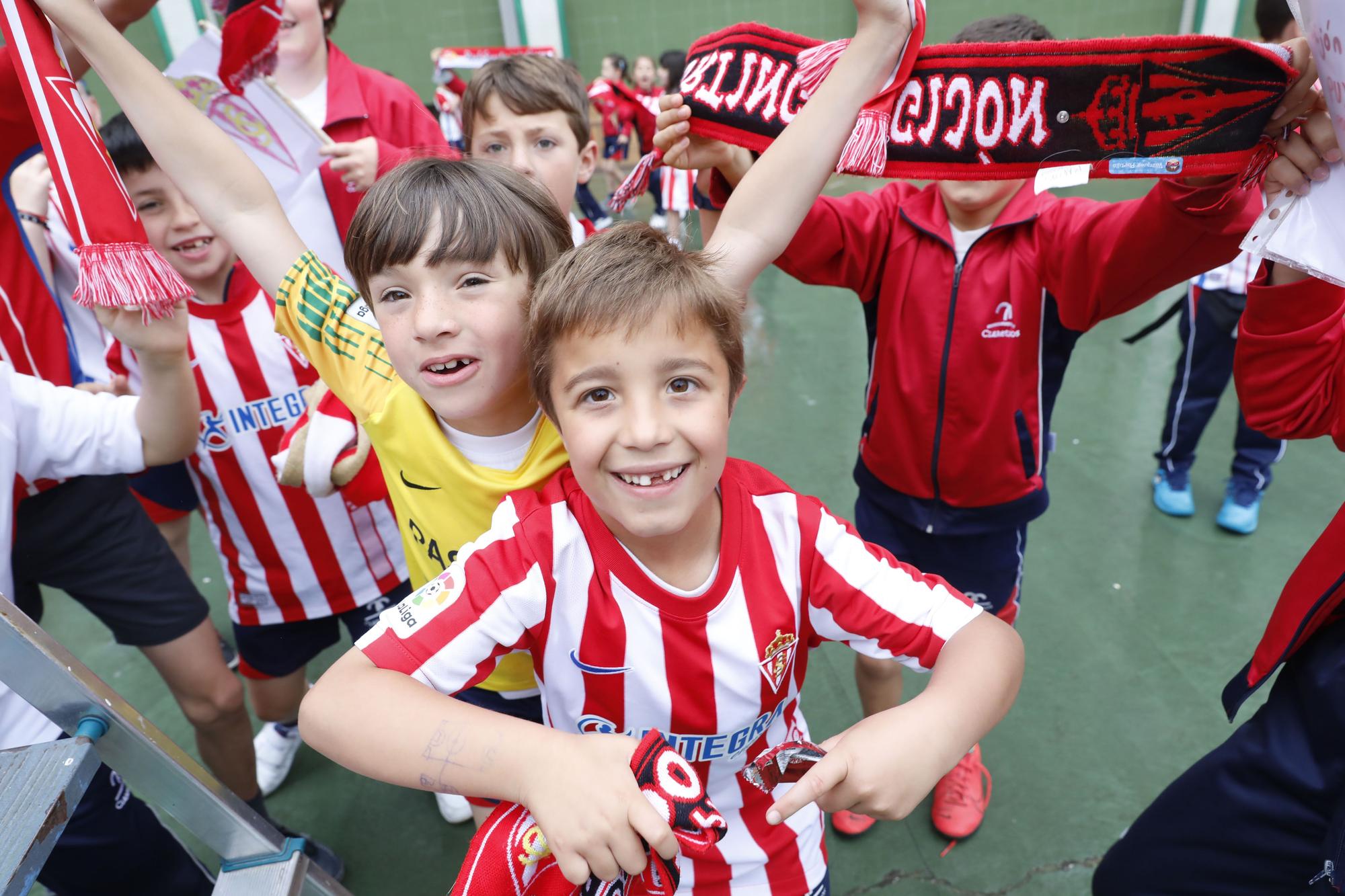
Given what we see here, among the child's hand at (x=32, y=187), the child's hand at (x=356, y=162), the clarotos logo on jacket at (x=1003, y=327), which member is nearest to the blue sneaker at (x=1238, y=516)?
the clarotos logo on jacket at (x=1003, y=327)

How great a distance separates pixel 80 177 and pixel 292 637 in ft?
3.47

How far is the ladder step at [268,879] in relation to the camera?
979 mm

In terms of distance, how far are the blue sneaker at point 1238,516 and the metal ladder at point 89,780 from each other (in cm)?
271

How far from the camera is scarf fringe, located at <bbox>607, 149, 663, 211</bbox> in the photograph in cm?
116

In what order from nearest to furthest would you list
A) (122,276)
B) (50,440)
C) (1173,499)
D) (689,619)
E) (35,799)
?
1. (35,799)
2. (689,619)
3. (122,276)
4. (50,440)
5. (1173,499)

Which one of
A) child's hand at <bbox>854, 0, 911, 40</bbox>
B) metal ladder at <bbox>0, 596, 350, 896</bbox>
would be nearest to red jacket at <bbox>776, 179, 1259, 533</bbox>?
child's hand at <bbox>854, 0, 911, 40</bbox>

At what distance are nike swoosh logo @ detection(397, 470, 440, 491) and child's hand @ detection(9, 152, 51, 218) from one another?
4.32 feet

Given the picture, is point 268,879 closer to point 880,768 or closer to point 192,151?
point 880,768

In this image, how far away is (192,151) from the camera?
1.11 m

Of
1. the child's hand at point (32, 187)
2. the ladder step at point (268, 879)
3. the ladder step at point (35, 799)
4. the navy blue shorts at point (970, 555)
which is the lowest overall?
the navy blue shorts at point (970, 555)

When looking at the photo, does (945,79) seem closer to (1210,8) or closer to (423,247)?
(423,247)

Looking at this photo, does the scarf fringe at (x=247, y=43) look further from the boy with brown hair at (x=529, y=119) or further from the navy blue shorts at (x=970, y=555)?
the navy blue shorts at (x=970, y=555)

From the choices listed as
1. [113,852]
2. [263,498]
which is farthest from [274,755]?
[263,498]

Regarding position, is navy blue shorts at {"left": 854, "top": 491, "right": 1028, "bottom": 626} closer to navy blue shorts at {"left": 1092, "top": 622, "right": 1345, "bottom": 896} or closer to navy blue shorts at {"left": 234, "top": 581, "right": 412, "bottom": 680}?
navy blue shorts at {"left": 1092, "top": 622, "right": 1345, "bottom": 896}
